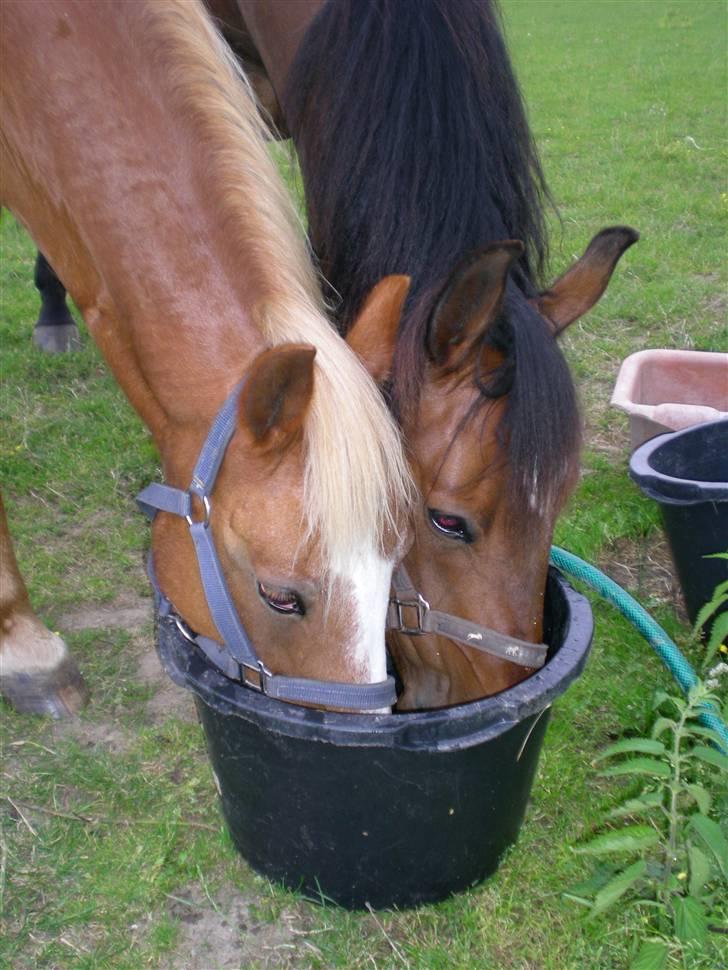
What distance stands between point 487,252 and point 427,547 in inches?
22.7

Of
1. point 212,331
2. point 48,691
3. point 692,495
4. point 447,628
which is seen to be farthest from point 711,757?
point 48,691

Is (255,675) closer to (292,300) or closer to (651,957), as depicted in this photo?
(292,300)

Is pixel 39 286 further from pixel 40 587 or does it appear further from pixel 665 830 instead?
pixel 665 830

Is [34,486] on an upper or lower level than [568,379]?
lower

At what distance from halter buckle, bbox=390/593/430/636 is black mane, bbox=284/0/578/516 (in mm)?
308

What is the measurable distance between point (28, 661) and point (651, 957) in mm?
1604

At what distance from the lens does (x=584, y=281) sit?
6.34ft

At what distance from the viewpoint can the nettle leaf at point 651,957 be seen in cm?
158

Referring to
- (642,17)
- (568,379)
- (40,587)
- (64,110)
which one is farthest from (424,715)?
(642,17)

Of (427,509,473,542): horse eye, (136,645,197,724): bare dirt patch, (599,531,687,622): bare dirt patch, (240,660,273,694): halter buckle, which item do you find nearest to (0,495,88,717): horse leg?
(136,645,197,724): bare dirt patch

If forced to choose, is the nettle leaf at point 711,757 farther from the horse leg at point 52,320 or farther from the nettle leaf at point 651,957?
the horse leg at point 52,320

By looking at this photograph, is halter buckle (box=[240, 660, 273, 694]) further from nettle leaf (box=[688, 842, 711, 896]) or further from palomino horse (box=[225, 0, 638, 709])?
nettle leaf (box=[688, 842, 711, 896])

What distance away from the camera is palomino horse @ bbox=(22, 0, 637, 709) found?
1679 millimetres

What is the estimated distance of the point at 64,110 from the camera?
5.54 feet
